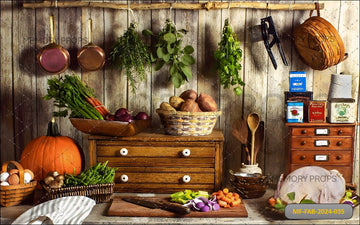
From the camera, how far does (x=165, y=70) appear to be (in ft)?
8.39

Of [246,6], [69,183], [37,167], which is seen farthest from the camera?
[246,6]

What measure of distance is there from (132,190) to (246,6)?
120 cm

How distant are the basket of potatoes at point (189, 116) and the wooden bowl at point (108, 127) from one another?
0.17 metres

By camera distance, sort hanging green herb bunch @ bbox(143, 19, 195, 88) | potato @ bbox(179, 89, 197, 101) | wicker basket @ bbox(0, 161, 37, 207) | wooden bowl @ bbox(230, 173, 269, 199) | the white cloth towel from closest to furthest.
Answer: the white cloth towel
wicker basket @ bbox(0, 161, 37, 207)
wooden bowl @ bbox(230, 173, 269, 199)
potato @ bbox(179, 89, 197, 101)
hanging green herb bunch @ bbox(143, 19, 195, 88)

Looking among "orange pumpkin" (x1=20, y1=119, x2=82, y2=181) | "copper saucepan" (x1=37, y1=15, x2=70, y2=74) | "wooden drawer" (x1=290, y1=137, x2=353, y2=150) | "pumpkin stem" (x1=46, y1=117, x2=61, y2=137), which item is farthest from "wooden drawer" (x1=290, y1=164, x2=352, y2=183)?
"copper saucepan" (x1=37, y1=15, x2=70, y2=74)

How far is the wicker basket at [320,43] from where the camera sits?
2.32m

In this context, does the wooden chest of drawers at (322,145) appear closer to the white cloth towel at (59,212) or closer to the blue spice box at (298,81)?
the blue spice box at (298,81)

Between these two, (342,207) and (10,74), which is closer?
(342,207)

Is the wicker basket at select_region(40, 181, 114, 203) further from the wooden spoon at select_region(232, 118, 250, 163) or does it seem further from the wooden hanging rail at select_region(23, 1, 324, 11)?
the wooden hanging rail at select_region(23, 1, 324, 11)

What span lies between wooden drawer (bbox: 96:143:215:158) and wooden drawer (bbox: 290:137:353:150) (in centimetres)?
45

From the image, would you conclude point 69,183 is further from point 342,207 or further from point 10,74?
point 342,207

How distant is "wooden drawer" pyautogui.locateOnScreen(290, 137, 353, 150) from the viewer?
228 centimetres

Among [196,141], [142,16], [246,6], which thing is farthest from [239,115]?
[142,16]

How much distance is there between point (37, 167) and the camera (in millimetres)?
2271
